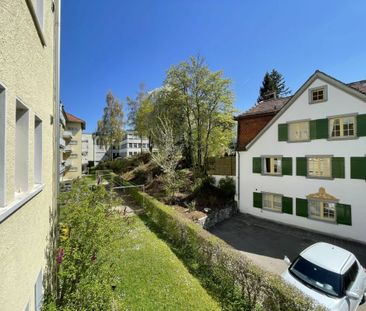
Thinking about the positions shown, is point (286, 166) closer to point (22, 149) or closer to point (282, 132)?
point (282, 132)

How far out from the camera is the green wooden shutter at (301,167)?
14.3 meters

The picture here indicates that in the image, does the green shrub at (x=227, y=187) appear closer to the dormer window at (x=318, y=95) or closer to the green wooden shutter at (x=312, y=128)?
the green wooden shutter at (x=312, y=128)

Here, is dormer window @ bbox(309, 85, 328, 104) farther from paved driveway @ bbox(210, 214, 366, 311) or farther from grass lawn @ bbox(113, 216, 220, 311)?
grass lawn @ bbox(113, 216, 220, 311)

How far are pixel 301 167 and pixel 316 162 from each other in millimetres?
956

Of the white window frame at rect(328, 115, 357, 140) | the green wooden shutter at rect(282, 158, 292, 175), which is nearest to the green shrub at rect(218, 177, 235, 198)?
the green wooden shutter at rect(282, 158, 292, 175)

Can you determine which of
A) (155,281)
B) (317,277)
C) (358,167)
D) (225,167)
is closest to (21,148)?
(155,281)

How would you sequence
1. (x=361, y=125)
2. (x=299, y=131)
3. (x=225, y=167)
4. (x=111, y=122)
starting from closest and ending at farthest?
(x=361, y=125) → (x=299, y=131) → (x=225, y=167) → (x=111, y=122)

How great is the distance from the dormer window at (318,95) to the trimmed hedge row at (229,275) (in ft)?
38.5

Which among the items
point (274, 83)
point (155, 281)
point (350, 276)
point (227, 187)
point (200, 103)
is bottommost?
point (155, 281)

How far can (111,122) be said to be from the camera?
4441 cm

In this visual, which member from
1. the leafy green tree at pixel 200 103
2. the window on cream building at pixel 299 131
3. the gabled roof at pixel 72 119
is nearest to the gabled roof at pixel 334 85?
the window on cream building at pixel 299 131

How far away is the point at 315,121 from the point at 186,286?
512 inches

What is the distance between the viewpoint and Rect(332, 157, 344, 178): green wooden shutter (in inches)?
505

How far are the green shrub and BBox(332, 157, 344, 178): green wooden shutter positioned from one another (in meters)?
7.98
